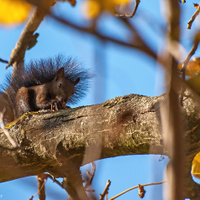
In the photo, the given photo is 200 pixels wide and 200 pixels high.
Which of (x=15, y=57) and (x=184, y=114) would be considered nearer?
(x=184, y=114)

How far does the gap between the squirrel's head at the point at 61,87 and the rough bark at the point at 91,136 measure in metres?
1.69

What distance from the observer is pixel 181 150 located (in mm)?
408

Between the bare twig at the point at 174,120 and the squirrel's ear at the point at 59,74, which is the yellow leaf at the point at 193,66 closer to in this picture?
the bare twig at the point at 174,120

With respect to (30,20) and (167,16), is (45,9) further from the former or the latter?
(30,20)

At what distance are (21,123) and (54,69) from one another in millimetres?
1903

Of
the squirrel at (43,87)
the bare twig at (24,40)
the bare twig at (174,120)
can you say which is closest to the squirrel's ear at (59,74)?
the squirrel at (43,87)

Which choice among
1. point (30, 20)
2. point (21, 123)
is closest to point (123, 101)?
point (21, 123)

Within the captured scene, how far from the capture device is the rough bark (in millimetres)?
1564

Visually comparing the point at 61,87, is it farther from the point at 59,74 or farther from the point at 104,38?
the point at 104,38

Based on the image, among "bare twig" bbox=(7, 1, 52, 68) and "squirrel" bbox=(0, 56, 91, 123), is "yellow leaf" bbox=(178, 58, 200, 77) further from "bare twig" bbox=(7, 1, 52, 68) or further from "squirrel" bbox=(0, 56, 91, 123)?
"squirrel" bbox=(0, 56, 91, 123)

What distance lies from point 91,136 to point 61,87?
2.10 meters

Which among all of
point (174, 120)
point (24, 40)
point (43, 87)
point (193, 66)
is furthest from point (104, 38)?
point (43, 87)

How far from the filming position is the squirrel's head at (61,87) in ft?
12.4

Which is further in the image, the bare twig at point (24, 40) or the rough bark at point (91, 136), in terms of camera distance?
the bare twig at point (24, 40)
